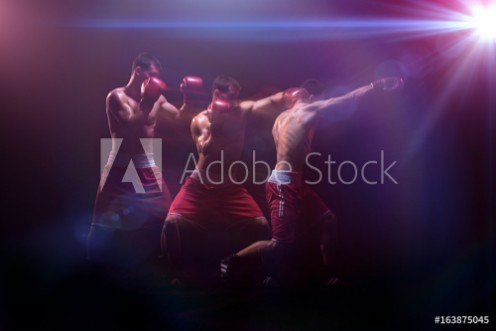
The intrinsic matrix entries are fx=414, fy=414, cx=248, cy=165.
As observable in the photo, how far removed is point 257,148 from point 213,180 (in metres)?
0.37

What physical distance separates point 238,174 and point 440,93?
1517mm

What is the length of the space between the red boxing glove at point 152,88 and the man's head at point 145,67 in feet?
0.11

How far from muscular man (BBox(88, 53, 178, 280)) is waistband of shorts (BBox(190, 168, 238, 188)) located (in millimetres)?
246

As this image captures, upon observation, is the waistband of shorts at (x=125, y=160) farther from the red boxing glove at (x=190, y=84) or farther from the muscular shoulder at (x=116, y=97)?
the red boxing glove at (x=190, y=84)

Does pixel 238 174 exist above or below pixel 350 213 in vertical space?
above

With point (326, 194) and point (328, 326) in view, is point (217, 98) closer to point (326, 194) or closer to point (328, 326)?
point (326, 194)

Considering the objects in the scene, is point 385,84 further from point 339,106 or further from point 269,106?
point 269,106

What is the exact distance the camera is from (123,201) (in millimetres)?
2758

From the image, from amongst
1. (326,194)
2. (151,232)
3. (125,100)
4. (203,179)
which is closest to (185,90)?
(125,100)

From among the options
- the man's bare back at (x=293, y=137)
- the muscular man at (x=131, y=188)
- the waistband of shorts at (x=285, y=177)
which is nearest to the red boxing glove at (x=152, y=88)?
the muscular man at (x=131, y=188)

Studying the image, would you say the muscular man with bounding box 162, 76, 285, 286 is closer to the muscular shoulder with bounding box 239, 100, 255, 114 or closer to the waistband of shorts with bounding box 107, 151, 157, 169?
the muscular shoulder with bounding box 239, 100, 255, 114

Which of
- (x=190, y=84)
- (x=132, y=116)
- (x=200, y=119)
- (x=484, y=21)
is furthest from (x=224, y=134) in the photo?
(x=484, y=21)

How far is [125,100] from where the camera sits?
278 centimetres

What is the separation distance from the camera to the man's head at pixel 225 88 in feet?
9.18
